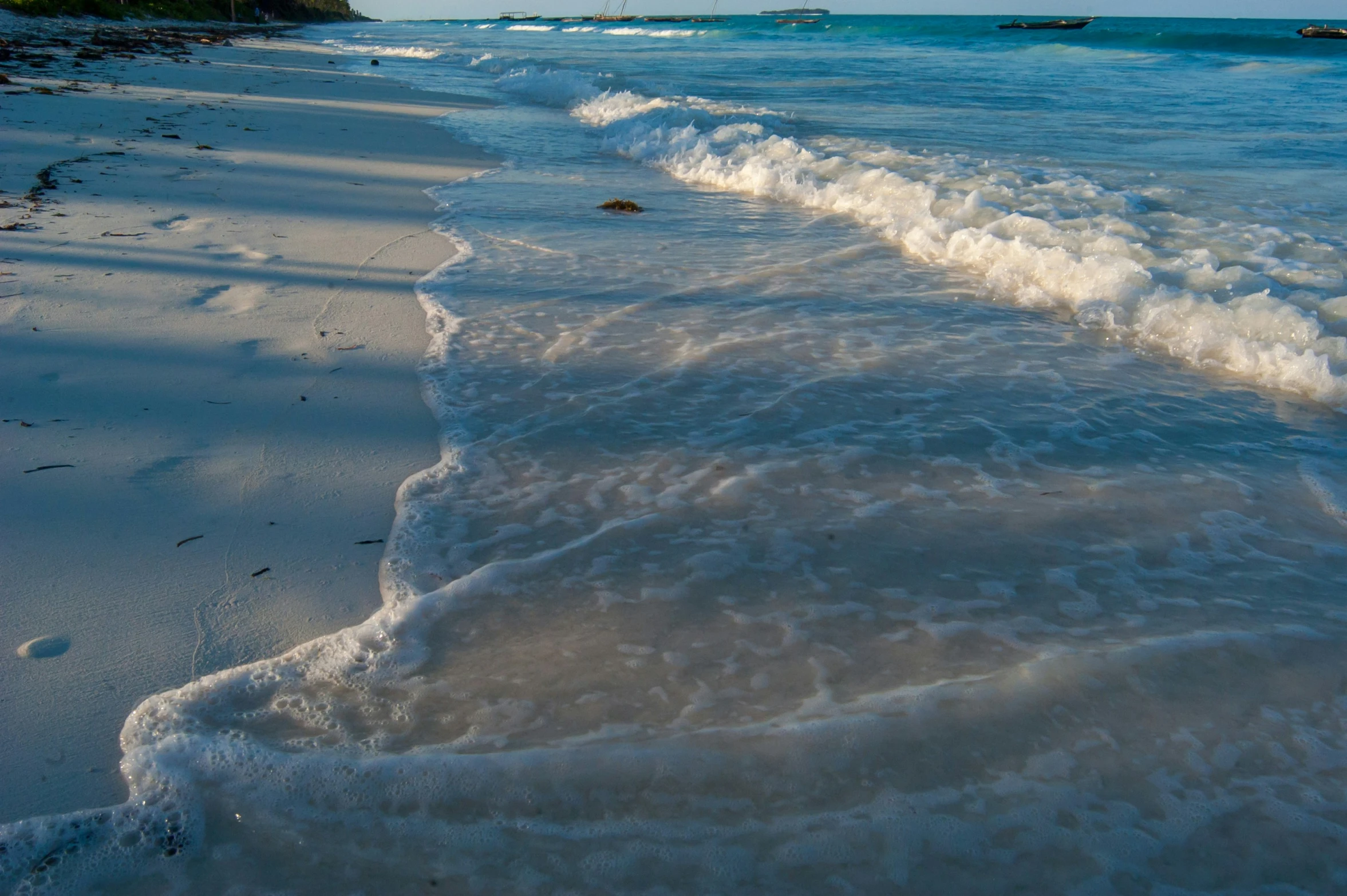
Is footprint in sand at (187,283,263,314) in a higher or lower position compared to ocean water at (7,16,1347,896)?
higher

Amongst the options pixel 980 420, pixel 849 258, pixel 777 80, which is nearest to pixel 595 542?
pixel 980 420

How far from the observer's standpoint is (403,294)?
14.4 feet

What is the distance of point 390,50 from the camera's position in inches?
1186

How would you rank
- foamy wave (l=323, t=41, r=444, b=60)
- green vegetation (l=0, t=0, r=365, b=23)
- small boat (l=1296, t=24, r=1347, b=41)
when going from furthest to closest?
small boat (l=1296, t=24, r=1347, b=41) < foamy wave (l=323, t=41, r=444, b=60) < green vegetation (l=0, t=0, r=365, b=23)

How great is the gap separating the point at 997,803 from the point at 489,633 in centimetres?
123

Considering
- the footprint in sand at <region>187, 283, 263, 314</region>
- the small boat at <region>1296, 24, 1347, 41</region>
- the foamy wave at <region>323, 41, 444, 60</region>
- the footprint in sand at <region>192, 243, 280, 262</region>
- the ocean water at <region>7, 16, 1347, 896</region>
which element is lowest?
the ocean water at <region>7, 16, 1347, 896</region>

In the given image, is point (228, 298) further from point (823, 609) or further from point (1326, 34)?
point (1326, 34)

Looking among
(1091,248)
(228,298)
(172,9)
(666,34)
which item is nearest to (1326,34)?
(666,34)

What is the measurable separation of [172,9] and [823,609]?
3981 cm

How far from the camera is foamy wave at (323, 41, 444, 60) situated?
27703mm

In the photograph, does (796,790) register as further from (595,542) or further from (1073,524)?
(1073,524)

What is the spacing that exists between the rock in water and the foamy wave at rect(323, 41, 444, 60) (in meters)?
29.1

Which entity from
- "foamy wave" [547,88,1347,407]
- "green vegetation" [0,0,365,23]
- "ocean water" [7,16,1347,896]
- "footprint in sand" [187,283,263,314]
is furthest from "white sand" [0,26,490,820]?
"green vegetation" [0,0,365,23]

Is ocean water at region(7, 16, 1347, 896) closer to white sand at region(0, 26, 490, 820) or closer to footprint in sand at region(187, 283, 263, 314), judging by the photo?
white sand at region(0, 26, 490, 820)
